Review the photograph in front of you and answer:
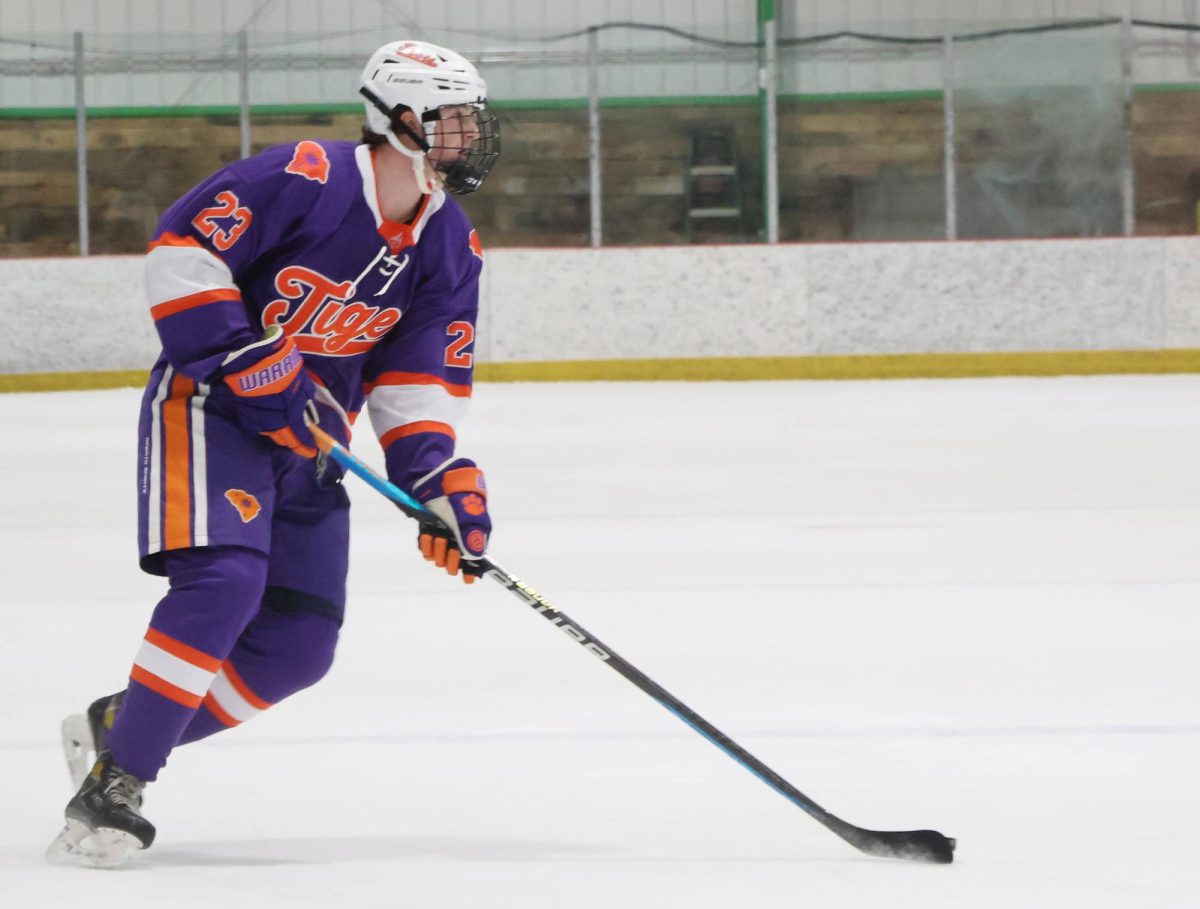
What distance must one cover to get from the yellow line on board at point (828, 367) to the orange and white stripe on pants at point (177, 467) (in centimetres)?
700

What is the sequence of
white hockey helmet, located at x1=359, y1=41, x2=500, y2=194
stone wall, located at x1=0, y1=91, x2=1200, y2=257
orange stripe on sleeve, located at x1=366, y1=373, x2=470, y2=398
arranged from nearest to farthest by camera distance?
white hockey helmet, located at x1=359, y1=41, x2=500, y2=194 → orange stripe on sleeve, located at x1=366, y1=373, x2=470, y2=398 → stone wall, located at x1=0, y1=91, x2=1200, y2=257

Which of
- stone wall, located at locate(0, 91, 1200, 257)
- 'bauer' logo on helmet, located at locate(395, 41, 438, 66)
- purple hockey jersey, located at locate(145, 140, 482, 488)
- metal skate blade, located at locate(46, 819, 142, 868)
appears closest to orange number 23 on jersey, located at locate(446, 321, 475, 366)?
purple hockey jersey, located at locate(145, 140, 482, 488)

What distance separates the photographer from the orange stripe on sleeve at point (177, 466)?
226 cm

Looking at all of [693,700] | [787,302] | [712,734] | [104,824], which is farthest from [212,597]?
[787,302]

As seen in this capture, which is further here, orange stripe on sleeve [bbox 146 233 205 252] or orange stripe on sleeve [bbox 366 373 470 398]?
orange stripe on sleeve [bbox 366 373 470 398]

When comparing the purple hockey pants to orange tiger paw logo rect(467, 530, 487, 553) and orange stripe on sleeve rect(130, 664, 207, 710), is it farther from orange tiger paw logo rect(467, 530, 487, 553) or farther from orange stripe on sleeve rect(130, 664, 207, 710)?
orange tiger paw logo rect(467, 530, 487, 553)

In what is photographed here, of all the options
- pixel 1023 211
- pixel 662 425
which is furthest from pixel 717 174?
pixel 662 425

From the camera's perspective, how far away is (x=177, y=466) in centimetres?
230

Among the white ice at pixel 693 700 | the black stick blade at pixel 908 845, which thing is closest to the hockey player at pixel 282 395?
the white ice at pixel 693 700

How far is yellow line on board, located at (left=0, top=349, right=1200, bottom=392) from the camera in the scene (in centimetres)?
938

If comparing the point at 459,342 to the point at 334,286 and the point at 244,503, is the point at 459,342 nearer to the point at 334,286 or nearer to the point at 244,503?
the point at 334,286

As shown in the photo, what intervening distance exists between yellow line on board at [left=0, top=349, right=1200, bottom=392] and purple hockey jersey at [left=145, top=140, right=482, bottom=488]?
22.4 ft

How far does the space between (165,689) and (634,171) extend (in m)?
8.92

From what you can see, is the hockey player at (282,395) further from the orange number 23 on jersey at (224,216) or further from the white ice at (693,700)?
the white ice at (693,700)
